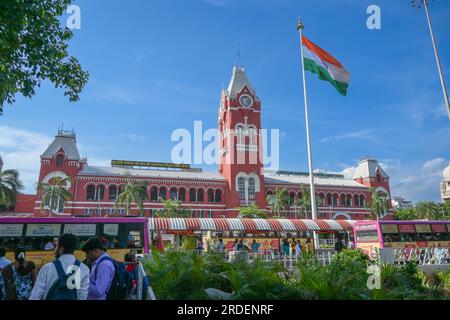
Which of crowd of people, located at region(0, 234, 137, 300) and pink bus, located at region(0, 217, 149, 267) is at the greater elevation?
pink bus, located at region(0, 217, 149, 267)

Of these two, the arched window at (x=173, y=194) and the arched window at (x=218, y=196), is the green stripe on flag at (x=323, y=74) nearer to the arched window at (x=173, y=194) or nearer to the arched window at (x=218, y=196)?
the arched window at (x=218, y=196)

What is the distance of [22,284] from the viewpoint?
5.66 m

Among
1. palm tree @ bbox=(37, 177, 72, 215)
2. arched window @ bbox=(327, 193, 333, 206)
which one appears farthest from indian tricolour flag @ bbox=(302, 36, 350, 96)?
arched window @ bbox=(327, 193, 333, 206)

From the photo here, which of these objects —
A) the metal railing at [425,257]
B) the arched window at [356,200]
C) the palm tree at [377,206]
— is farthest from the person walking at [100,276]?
the arched window at [356,200]

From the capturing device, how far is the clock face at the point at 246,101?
52.3m

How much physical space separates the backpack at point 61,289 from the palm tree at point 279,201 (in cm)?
4386

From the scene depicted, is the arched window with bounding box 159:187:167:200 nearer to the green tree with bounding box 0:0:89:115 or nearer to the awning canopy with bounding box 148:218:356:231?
the awning canopy with bounding box 148:218:356:231

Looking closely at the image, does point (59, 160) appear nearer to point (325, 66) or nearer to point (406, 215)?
point (325, 66)

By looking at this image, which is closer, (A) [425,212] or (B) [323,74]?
(B) [323,74]

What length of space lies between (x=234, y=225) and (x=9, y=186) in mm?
24340

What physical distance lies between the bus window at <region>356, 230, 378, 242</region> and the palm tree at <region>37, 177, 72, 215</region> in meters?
32.6

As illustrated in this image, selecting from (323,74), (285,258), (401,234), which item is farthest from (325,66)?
(285,258)

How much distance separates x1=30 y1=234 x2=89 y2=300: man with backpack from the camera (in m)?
4.09
